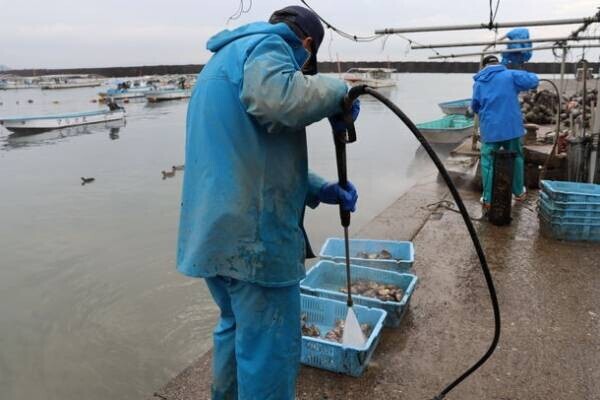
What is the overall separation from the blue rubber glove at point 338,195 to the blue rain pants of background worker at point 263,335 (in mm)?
558

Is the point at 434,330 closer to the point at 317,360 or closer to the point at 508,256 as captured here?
the point at 317,360

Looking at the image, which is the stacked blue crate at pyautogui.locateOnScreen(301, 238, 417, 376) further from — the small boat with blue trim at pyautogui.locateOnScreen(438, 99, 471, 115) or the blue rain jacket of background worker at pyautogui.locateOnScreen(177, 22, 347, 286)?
the small boat with blue trim at pyautogui.locateOnScreen(438, 99, 471, 115)

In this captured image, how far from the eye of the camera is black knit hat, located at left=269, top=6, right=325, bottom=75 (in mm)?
2039

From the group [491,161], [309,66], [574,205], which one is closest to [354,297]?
[309,66]

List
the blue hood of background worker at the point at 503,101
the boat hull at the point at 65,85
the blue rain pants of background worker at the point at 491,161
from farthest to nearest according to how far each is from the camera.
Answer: the boat hull at the point at 65,85, the blue rain pants of background worker at the point at 491,161, the blue hood of background worker at the point at 503,101

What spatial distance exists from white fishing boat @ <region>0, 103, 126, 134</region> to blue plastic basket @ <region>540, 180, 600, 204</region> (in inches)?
1055

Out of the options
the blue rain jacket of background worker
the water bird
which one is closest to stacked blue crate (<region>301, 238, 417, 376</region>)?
the blue rain jacket of background worker

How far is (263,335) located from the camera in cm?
205

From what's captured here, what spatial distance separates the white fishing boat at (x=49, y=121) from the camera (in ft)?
83.7

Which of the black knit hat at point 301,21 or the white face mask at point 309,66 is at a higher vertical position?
the black knit hat at point 301,21

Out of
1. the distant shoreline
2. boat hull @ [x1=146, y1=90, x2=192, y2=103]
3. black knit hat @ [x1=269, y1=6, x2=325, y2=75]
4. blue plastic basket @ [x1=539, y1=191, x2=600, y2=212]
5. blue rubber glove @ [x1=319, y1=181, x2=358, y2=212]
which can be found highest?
the distant shoreline

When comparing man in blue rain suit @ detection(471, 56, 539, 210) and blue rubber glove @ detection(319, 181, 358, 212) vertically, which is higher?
man in blue rain suit @ detection(471, 56, 539, 210)

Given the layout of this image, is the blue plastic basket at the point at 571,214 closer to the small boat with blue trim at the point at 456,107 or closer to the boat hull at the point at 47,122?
the small boat with blue trim at the point at 456,107

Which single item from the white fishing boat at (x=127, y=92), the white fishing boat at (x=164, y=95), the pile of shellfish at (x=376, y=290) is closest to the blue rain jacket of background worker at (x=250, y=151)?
the pile of shellfish at (x=376, y=290)
